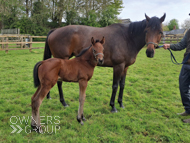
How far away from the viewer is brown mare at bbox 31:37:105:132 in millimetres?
2656

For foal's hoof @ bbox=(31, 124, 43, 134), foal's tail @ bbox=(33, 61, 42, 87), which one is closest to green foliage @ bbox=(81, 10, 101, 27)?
foal's tail @ bbox=(33, 61, 42, 87)

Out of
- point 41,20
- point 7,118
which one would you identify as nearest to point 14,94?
point 7,118

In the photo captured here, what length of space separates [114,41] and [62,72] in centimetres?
175

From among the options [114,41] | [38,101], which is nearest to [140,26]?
[114,41]

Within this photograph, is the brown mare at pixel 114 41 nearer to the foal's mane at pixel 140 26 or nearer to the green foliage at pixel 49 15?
the foal's mane at pixel 140 26

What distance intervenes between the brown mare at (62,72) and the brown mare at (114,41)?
0.86 meters

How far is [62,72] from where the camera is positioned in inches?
111

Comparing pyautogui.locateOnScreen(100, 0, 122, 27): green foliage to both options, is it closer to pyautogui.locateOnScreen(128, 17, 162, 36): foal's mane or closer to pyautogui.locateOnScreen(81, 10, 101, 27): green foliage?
pyautogui.locateOnScreen(81, 10, 101, 27): green foliage

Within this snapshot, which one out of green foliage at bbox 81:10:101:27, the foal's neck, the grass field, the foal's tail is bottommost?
the grass field

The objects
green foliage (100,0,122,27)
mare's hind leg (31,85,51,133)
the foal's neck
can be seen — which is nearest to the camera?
mare's hind leg (31,85,51,133)

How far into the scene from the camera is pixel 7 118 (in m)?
3.15

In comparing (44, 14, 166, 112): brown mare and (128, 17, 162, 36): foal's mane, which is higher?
(128, 17, 162, 36): foal's mane

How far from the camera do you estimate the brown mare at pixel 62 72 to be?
2656 mm

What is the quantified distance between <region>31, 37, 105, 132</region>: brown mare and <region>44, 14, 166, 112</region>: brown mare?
0.86 m
